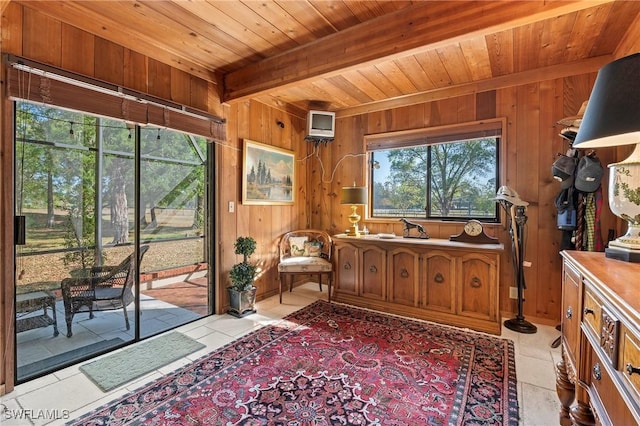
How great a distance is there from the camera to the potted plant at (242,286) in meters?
3.25

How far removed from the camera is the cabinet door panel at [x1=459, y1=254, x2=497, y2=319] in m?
2.86

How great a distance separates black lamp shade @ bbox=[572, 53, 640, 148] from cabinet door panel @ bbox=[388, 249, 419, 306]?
2.26m

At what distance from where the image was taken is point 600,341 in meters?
1.02

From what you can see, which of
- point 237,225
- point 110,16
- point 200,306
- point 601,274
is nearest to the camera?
point 601,274

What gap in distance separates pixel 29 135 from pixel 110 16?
41.3 inches

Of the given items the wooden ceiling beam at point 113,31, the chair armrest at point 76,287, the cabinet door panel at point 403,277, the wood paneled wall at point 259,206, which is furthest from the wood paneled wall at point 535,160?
the chair armrest at point 76,287

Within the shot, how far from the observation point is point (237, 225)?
3535mm

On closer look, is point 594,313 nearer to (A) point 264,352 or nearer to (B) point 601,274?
(B) point 601,274

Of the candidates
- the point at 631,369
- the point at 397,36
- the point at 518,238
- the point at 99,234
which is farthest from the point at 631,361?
the point at 99,234

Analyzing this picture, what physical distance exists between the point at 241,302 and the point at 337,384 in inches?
63.2

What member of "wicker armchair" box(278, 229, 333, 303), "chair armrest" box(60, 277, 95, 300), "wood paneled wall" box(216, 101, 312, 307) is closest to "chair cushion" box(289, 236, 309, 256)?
"wicker armchair" box(278, 229, 333, 303)

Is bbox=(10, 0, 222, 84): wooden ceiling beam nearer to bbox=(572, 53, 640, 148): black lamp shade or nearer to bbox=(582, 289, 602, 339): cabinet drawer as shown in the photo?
bbox=(572, 53, 640, 148): black lamp shade

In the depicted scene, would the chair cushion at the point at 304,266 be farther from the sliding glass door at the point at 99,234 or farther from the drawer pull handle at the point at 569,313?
the drawer pull handle at the point at 569,313

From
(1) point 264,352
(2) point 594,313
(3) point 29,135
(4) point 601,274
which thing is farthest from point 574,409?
(3) point 29,135
